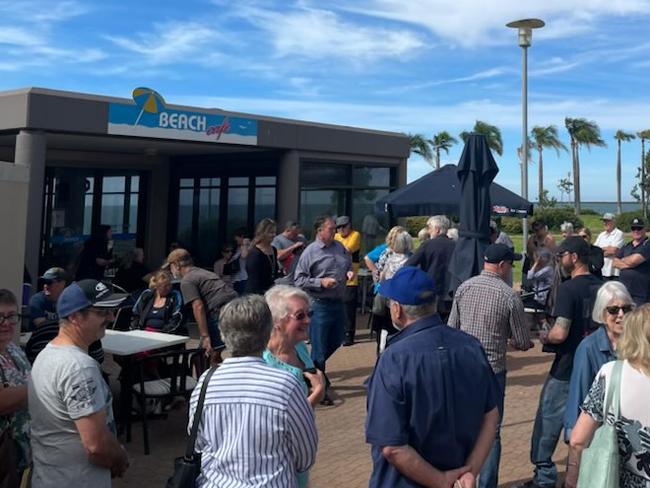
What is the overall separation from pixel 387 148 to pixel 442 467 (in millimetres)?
12686

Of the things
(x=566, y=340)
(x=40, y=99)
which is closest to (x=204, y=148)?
(x=40, y=99)

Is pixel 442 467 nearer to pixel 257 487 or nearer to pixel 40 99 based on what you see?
pixel 257 487

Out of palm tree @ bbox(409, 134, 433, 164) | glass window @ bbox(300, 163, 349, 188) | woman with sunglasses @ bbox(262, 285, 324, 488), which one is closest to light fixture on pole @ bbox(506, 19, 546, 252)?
glass window @ bbox(300, 163, 349, 188)

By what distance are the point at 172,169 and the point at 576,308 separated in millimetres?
12210

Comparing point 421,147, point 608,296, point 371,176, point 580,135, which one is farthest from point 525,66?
point 580,135

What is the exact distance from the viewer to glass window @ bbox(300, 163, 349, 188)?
13.9 m

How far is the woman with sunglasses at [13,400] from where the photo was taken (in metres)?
3.27

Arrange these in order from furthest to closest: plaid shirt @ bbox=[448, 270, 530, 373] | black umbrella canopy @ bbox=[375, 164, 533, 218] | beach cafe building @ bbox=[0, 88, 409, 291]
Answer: black umbrella canopy @ bbox=[375, 164, 533, 218] → beach cafe building @ bbox=[0, 88, 409, 291] → plaid shirt @ bbox=[448, 270, 530, 373]

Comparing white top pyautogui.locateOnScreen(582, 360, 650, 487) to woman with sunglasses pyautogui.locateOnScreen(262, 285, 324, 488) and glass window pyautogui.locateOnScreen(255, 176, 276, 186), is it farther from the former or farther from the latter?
glass window pyautogui.locateOnScreen(255, 176, 276, 186)

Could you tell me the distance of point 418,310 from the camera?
287 centimetres

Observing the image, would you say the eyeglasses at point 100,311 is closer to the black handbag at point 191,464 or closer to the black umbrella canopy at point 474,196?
the black handbag at point 191,464

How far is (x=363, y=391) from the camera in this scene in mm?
7945

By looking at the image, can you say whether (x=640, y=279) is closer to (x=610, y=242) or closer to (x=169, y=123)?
(x=610, y=242)

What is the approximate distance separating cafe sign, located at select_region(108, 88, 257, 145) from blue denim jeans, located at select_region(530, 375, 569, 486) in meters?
8.12
